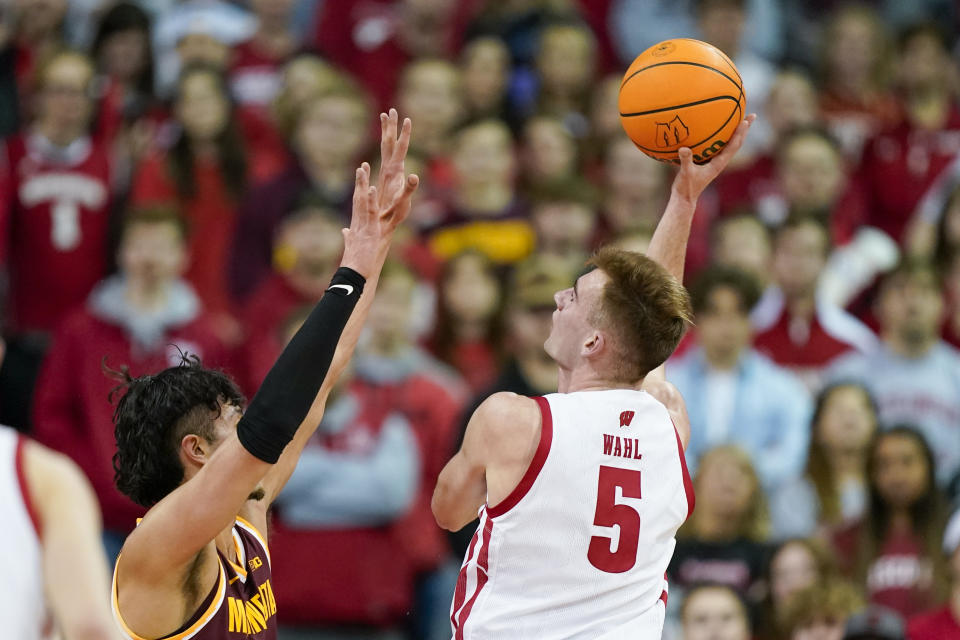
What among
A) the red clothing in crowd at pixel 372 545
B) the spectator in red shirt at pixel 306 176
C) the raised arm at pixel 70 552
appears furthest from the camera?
the spectator in red shirt at pixel 306 176

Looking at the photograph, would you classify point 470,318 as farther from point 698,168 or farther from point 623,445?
point 623,445

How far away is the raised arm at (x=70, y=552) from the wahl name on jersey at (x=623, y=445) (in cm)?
152

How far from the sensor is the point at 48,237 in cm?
890

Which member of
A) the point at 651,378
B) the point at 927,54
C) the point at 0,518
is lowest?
the point at 0,518

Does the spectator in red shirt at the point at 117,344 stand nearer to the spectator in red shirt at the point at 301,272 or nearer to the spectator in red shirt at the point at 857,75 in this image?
the spectator in red shirt at the point at 301,272

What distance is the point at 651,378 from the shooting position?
16.1ft

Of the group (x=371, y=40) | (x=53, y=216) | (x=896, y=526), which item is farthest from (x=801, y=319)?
(x=53, y=216)

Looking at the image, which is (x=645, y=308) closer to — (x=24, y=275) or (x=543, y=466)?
(x=543, y=466)

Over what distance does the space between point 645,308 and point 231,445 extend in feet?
4.42

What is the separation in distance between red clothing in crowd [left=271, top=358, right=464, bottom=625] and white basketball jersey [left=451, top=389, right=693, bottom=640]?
134 inches

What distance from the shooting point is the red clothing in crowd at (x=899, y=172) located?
436 inches

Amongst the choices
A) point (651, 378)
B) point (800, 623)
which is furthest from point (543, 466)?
point (800, 623)

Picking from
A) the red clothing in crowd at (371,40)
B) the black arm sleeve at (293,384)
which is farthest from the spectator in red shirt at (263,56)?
the black arm sleeve at (293,384)

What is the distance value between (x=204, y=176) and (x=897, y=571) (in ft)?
16.0
